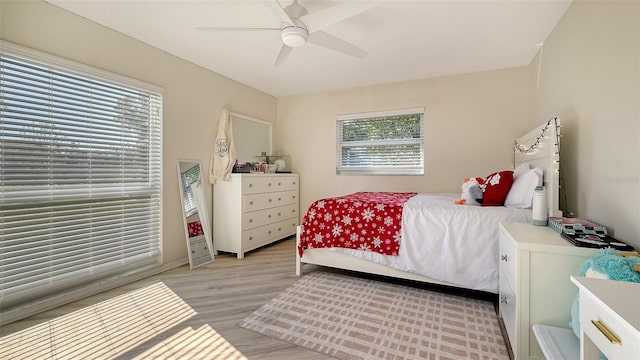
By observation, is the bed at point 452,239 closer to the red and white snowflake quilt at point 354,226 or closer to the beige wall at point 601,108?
the red and white snowflake quilt at point 354,226

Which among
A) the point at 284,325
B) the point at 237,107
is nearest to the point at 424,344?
the point at 284,325

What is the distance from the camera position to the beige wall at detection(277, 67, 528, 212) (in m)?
3.31

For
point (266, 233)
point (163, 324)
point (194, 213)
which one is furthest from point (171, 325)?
point (266, 233)

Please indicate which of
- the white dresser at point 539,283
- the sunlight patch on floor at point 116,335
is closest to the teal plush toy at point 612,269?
the white dresser at point 539,283

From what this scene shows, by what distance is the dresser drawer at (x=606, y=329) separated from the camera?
1.91 feet

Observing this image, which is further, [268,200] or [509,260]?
[268,200]

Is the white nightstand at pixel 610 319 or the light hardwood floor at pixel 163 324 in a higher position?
the white nightstand at pixel 610 319

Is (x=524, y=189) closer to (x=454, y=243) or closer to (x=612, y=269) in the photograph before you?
(x=454, y=243)

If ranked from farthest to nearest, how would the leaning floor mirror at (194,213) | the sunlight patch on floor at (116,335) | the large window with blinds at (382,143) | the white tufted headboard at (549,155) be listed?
the large window with blinds at (382,143)
the leaning floor mirror at (194,213)
the white tufted headboard at (549,155)
the sunlight patch on floor at (116,335)

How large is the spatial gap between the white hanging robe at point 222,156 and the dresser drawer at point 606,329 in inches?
127

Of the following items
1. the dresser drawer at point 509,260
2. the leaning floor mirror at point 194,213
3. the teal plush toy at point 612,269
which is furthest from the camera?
the leaning floor mirror at point 194,213

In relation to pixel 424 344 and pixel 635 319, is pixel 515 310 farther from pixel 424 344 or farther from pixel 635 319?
pixel 635 319

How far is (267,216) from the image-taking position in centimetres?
367

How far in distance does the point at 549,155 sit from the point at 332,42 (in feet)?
6.19
